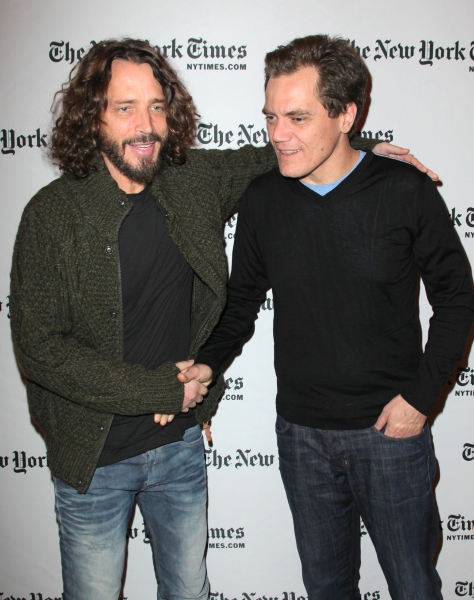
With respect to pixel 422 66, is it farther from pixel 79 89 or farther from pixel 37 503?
pixel 37 503

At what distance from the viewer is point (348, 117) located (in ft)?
5.21

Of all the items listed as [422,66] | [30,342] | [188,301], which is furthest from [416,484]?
[422,66]

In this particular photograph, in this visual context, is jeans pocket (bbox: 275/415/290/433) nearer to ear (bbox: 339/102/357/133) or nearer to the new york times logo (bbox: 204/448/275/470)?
the new york times logo (bbox: 204/448/275/470)

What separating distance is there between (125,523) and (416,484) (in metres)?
0.87

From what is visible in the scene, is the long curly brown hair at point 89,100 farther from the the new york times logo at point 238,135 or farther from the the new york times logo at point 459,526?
the the new york times logo at point 459,526

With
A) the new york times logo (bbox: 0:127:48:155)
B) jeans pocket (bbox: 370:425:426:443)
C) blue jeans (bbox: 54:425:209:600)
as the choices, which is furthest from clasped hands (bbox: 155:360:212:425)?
the new york times logo (bbox: 0:127:48:155)

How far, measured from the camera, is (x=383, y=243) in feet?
5.10

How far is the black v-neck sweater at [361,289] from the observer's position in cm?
155

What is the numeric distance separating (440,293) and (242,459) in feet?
3.71

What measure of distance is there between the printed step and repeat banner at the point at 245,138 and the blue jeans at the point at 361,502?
542 millimetres

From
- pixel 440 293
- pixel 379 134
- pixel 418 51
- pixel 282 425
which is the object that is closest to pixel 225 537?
pixel 282 425

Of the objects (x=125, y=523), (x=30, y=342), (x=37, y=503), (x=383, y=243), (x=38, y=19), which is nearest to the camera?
(x=30, y=342)

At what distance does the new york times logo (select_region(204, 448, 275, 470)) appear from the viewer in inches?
89.8

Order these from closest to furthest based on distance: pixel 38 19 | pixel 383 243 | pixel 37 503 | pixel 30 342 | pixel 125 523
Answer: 1. pixel 30 342
2. pixel 383 243
3. pixel 125 523
4. pixel 38 19
5. pixel 37 503
